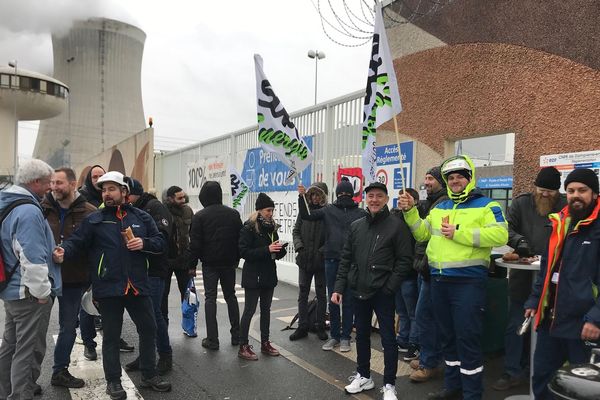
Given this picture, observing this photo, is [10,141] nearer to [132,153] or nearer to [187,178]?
[132,153]

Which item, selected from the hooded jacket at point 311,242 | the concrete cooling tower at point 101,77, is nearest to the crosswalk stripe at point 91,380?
the hooded jacket at point 311,242

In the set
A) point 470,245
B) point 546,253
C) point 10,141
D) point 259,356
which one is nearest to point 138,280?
point 259,356

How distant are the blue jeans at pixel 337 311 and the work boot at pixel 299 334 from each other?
50cm

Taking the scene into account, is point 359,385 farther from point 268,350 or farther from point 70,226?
point 70,226

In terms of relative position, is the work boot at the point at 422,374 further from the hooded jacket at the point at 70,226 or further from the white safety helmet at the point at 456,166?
the hooded jacket at the point at 70,226

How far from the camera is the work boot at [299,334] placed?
560cm

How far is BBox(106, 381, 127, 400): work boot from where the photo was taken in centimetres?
378

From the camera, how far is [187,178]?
1465 centimetres

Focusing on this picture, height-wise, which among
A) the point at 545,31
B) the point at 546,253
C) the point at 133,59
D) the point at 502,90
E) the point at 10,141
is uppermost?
the point at 133,59

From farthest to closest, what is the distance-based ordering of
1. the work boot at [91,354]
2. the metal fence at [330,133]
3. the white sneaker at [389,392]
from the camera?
the metal fence at [330,133] < the work boot at [91,354] < the white sneaker at [389,392]

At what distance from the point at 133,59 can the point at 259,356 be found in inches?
1088

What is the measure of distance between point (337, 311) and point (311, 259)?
72cm

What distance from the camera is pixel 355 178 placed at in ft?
24.5

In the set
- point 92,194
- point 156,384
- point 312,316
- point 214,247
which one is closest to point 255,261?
point 214,247
